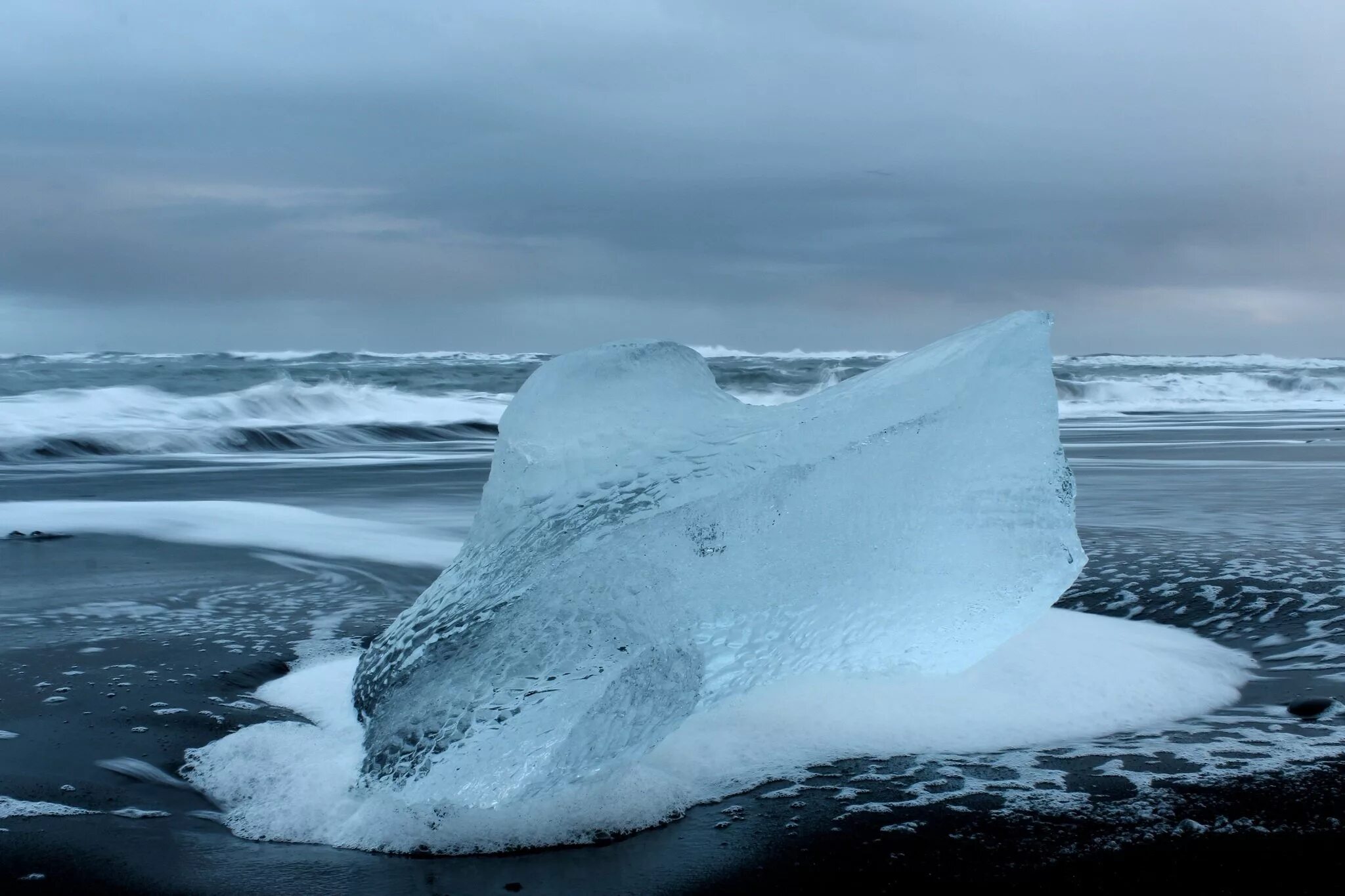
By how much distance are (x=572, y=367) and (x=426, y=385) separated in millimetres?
24525

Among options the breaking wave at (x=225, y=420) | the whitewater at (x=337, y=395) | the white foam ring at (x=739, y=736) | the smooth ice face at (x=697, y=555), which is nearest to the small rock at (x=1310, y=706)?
the white foam ring at (x=739, y=736)

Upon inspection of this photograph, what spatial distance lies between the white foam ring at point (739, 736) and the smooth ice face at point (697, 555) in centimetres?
8

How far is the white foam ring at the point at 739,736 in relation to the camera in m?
2.26

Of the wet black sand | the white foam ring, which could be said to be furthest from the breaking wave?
the white foam ring

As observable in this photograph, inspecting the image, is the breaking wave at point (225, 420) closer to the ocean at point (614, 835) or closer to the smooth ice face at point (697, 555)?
the ocean at point (614, 835)

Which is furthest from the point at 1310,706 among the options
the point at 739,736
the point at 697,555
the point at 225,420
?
the point at 225,420

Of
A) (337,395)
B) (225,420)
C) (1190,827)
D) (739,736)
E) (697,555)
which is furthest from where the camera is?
(337,395)

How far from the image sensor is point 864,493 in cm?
268

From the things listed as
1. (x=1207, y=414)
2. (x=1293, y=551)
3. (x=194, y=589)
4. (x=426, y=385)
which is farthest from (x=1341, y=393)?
(x=194, y=589)

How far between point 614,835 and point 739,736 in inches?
21.6

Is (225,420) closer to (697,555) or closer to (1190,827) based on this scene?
(697,555)

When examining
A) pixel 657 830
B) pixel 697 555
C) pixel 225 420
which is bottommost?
pixel 657 830

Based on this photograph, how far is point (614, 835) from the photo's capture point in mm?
2227

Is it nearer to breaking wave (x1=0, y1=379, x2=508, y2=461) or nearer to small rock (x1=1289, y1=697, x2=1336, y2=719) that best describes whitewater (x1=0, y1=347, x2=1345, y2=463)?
breaking wave (x1=0, y1=379, x2=508, y2=461)
